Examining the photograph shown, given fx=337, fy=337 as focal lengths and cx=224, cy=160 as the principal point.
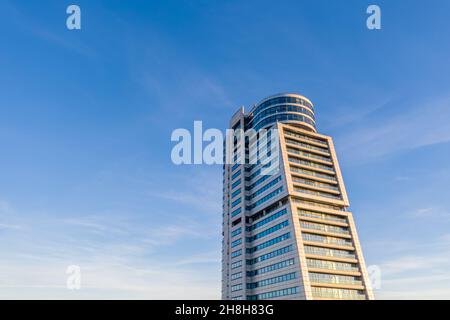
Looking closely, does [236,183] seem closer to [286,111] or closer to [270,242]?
[270,242]

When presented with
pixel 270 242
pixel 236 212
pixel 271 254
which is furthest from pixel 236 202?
pixel 271 254

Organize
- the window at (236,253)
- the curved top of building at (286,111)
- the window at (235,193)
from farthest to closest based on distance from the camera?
the window at (235,193) → the curved top of building at (286,111) → the window at (236,253)

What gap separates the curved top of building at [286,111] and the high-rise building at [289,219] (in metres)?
0.36

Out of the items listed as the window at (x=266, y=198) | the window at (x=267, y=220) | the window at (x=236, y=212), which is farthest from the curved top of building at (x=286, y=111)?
the window at (x=267, y=220)

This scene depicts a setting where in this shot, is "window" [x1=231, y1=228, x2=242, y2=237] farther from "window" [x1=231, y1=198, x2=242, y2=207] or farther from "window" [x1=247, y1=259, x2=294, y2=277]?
"window" [x1=247, y1=259, x2=294, y2=277]

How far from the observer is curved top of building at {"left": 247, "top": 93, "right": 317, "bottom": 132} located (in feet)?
400

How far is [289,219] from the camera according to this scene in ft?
326

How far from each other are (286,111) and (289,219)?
1662 inches

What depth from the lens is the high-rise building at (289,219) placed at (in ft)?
310

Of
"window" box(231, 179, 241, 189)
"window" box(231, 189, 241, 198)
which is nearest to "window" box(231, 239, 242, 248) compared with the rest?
"window" box(231, 189, 241, 198)

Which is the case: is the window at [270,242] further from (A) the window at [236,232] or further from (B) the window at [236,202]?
(B) the window at [236,202]

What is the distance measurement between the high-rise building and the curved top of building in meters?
0.36

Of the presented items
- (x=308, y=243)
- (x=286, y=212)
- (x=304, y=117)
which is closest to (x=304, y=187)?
(x=286, y=212)
